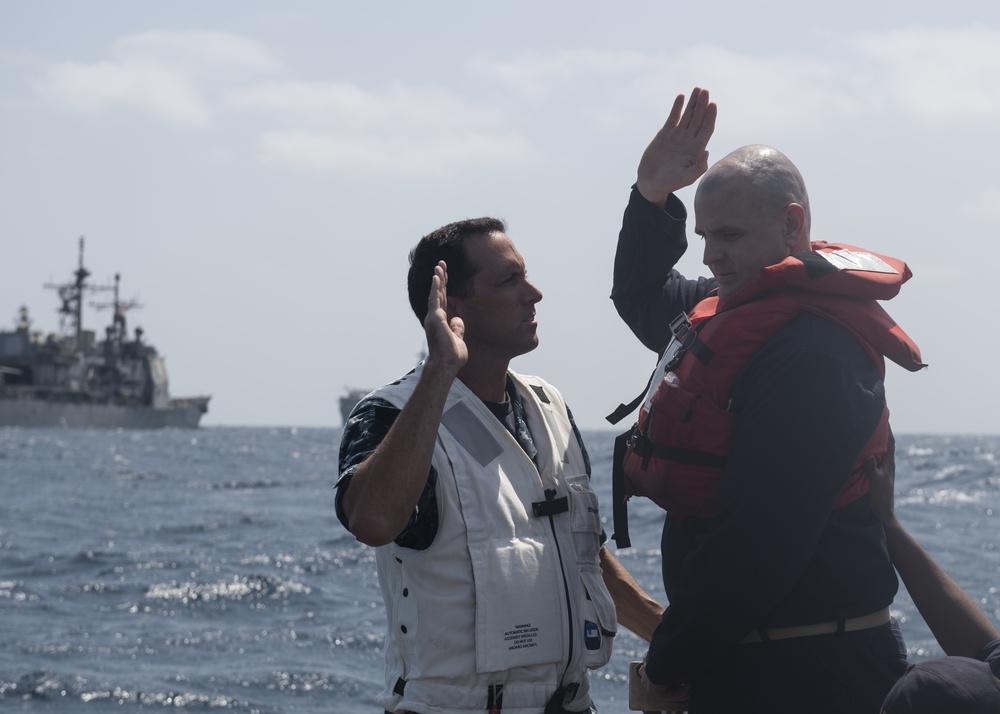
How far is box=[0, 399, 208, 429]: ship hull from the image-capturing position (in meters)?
79.2

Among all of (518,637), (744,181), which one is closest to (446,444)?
(518,637)

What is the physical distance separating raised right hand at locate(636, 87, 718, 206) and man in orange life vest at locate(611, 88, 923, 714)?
1.56ft

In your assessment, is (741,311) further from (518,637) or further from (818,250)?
(518,637)

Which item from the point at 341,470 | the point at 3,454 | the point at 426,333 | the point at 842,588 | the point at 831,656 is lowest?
the point at 3,454

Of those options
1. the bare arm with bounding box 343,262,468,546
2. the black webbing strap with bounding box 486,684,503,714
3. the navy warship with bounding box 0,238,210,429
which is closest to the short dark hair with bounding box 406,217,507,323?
the bare arm with bounding box 343,262,468,546

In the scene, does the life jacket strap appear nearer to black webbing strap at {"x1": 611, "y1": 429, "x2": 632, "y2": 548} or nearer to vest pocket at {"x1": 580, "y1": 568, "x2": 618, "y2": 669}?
black webbing strap at {"x1": 611, "y1": 429, "x2": 632, "y2": 548}

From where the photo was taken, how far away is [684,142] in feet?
10.9

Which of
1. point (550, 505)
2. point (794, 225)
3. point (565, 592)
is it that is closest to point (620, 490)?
point (550, 505)

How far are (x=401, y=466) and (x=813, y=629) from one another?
3.62 feet

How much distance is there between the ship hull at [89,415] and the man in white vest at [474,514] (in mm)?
81871

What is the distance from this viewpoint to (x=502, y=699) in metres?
2.98

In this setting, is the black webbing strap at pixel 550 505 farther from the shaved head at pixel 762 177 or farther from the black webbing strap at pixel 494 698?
the shaved head at pixel 762 177

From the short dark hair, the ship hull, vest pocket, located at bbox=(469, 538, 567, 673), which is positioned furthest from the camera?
the ship hull

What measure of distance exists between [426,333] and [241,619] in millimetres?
11099
